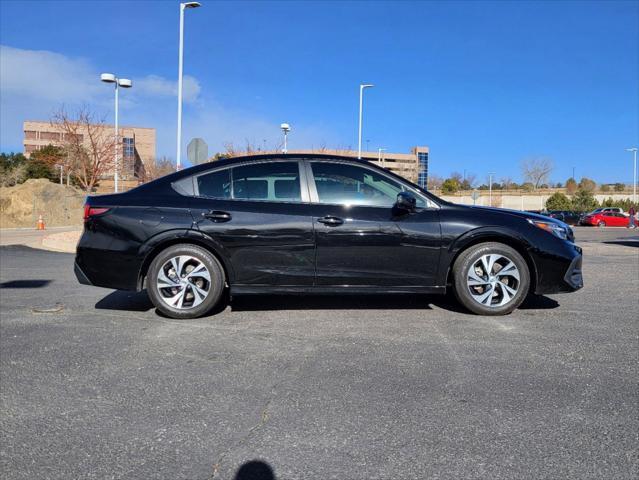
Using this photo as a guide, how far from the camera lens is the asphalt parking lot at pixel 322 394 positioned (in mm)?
2264

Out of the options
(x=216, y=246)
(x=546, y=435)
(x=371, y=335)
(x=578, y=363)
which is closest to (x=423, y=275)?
(x=371, y=335)

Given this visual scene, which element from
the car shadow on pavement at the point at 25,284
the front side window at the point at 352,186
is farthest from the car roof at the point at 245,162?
the car shadow on pavement at the point at 25,284

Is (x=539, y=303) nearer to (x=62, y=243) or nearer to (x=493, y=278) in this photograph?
(x=493, y=278)

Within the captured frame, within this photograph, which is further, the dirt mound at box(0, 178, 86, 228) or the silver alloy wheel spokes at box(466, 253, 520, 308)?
the dirt mound at box(0, 178, 86, 228)

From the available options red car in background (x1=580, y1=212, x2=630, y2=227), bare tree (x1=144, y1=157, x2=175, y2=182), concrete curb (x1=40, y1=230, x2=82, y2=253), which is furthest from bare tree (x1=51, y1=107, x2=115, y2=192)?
red car in background (x1=580, y1=212, x2=630, y2=227)

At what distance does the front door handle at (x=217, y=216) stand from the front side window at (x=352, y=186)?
36.7 inches

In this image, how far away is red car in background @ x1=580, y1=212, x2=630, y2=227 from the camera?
42.3 meters

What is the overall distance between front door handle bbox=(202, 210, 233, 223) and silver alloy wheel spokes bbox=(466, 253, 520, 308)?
2.45 m

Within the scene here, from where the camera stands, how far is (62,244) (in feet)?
45.9

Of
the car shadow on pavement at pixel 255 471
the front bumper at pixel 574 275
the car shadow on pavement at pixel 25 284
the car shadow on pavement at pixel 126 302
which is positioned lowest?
the car shadow on pavement at pixel 25 284

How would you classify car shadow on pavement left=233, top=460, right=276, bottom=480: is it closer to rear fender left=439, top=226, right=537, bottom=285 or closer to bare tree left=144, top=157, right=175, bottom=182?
rear fender left=439, top=226, right=537, bottom=285

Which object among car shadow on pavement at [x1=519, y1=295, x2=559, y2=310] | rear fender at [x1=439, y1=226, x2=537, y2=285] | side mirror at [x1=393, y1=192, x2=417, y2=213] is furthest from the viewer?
car shadow on pavement at [x1=519, y1=295, x2=559, y2=310]

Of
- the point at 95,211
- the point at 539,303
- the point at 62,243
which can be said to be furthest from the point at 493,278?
the point at 62,243

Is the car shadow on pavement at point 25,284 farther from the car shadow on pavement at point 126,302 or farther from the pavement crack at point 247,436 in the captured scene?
the pavement crack at point 247,436
